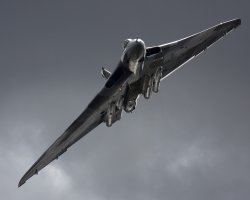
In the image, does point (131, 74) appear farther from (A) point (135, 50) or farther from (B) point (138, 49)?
(B) point (138, 49)

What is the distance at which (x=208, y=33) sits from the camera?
65.4 meters

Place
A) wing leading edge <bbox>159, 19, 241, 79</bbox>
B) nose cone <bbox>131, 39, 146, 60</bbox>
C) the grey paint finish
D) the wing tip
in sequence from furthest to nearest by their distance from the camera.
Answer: the wing tip, wing leading edge <bbox>159, 19, 241, 79</bbox>, the grey paint finish, nose cone <bbox>131, 39, 146, 60</bbox>

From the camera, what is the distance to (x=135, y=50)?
52781 millimetres

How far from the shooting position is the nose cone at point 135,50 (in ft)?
172

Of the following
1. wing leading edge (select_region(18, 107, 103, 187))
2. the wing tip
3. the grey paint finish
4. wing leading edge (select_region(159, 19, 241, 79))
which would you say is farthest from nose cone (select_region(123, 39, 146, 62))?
the wing tip

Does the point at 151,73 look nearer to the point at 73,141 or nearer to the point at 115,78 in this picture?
the point at 115,78

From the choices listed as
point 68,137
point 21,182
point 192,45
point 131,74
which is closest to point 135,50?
point 131,74

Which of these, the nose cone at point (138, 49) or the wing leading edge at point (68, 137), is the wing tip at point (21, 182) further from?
the nose cone at point (138, 49)

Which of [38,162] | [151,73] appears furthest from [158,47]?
[38,162]

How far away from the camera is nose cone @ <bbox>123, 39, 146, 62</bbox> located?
52438 millimetres

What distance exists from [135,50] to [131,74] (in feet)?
15.1

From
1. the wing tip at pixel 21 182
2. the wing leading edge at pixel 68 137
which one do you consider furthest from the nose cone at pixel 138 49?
the wing tip at pixel 21 182

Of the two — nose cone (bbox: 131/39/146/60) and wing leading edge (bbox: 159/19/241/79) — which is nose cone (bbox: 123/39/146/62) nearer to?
nose cone (bbox: 131/39/146/60)

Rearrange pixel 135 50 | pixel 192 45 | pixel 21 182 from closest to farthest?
pixel 135 50
pixel 192 45
pixel 21 182
